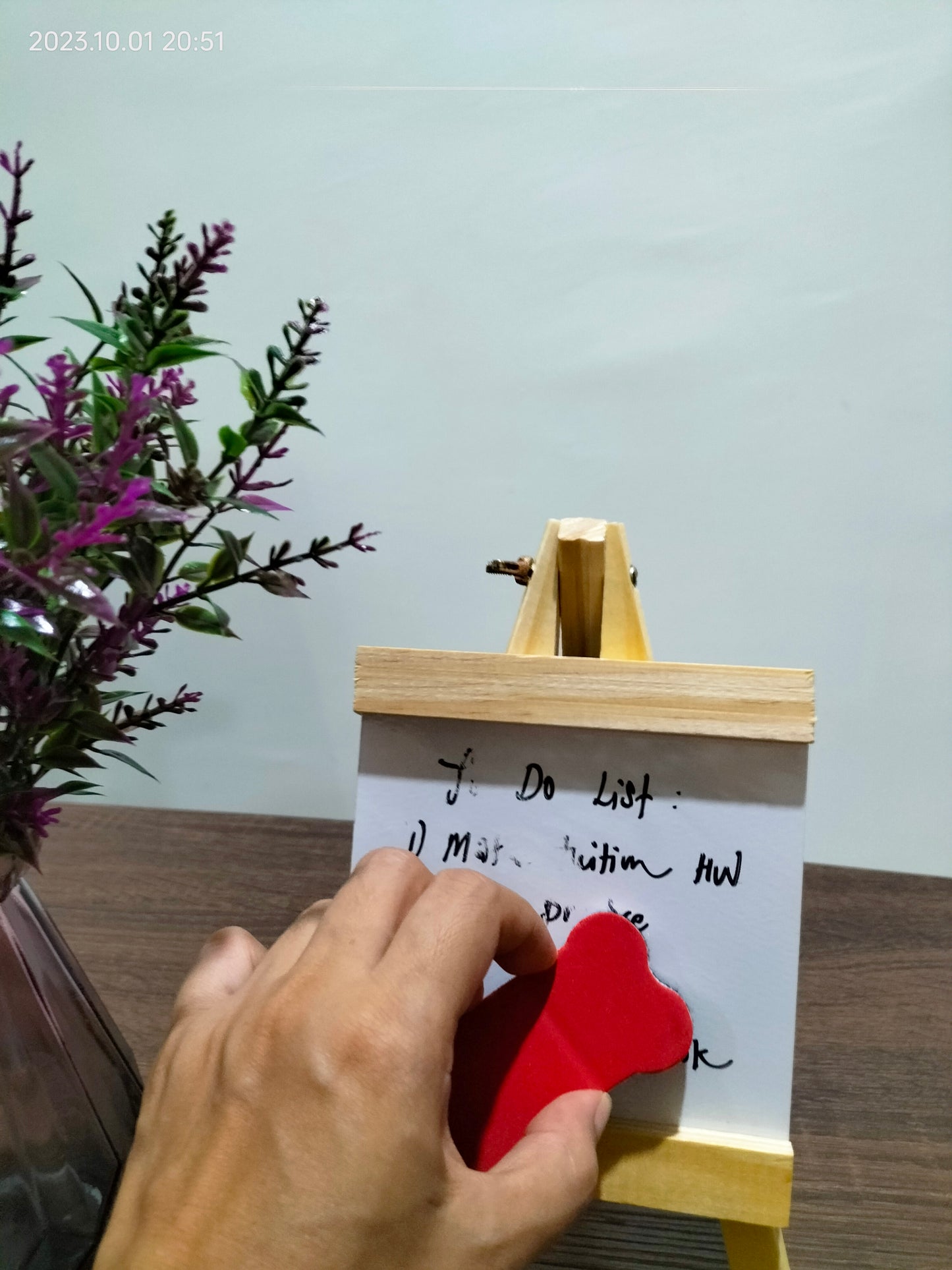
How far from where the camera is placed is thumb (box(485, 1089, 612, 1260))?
0.34 metres

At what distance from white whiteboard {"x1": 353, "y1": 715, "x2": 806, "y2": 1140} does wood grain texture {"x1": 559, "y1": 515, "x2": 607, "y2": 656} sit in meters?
0.10

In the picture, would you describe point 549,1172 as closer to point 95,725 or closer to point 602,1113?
point 602,1113

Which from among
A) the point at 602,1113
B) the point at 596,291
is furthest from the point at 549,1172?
the point at 596,291

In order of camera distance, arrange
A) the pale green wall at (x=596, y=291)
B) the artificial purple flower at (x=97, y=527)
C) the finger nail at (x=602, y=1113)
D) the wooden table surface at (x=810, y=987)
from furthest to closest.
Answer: the pale green wall at (x=596, y=291)
the wooden table surface at (x=810, y=987)
the finger nail at (x=602, y=1113)
the artificial purple flower at (x=97, y=527)

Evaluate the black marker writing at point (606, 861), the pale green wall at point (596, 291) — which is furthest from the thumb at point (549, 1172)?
the pale green wall at point (596, 291)

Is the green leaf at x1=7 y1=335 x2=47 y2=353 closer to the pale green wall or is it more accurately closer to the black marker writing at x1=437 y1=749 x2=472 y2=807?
the black marker writing at x1=437 y1=749 x2=472 y2=807

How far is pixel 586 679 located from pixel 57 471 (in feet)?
0.95

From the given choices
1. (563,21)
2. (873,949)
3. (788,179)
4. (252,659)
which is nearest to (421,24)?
(563,21)

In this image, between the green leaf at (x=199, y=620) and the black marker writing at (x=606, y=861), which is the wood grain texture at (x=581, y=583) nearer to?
the black marker writing at (x=606, y=861)

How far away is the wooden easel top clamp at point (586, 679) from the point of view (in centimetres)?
44

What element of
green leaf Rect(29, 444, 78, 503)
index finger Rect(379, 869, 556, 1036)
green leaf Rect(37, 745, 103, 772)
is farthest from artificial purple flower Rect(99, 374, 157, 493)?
index finger Rect(379, 869, 556, 1036)

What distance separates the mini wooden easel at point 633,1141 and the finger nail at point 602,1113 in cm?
5

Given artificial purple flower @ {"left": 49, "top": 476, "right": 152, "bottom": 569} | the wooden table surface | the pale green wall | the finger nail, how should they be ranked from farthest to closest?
the pale green wall
the wooden table surface
the finger nail
artificial purple flower @ {"left": 49, "top": 476, "right": 152, "bottom": 569}

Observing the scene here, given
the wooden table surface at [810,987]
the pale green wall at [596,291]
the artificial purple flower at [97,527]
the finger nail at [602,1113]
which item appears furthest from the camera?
the pale green wall at [596,291]
